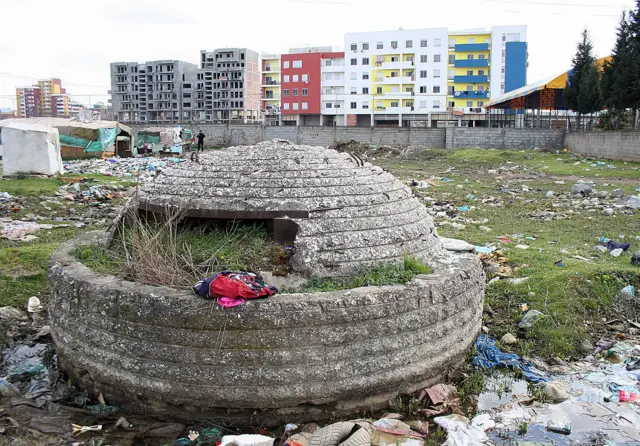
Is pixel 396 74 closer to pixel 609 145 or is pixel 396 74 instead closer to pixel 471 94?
pixel 471 94

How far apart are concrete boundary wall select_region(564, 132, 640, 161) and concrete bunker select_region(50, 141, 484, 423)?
755 inches

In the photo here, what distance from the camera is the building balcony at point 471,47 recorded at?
53094 millimetres

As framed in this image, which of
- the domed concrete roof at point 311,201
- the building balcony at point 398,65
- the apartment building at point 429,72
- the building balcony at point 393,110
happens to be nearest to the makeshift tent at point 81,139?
the domed concrete roof at point 311,201

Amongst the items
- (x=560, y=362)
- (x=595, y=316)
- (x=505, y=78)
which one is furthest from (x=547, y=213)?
(x=505, y=78)

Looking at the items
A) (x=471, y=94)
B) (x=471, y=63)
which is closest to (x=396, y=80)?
(x=471, y=63)

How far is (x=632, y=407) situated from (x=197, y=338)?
3.23 meters

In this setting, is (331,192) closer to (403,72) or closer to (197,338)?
(197,338)

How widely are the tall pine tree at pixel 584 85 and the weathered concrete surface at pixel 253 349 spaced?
29.0 metres

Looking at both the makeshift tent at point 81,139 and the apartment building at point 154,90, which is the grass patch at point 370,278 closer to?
the makeshift tent at point 81,139

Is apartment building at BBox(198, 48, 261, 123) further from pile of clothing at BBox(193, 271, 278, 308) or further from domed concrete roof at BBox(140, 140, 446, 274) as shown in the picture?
pile of clothing at BBox(193, 271, 278, 308)

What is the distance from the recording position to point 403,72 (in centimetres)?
5497

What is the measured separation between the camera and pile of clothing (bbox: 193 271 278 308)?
3.74 meters

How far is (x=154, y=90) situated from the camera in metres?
71.1

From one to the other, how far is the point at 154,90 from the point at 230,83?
1031cm
